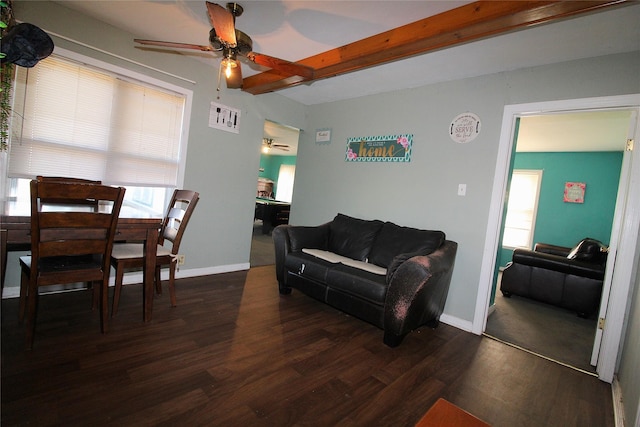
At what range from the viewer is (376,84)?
3316 millimetres

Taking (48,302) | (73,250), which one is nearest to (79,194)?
(73,250)

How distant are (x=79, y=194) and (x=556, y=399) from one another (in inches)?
124

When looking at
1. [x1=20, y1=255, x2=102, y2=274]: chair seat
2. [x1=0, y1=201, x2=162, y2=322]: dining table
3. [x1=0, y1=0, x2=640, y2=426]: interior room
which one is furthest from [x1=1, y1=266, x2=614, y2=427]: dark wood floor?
[x1=20, y1=255, x2=102, y2=274]: chair seat

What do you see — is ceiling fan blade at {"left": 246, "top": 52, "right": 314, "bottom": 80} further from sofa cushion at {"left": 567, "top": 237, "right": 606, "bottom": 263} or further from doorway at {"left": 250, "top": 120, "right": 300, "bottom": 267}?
sofa cushion at {"left": 567, "top": 237, "right": 606, "bottom": 263}

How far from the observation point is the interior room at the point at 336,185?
5.37 ft

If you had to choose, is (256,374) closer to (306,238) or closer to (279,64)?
(306,238)

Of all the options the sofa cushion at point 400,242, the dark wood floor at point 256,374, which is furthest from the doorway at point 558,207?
the sofa cushion at point 400,242

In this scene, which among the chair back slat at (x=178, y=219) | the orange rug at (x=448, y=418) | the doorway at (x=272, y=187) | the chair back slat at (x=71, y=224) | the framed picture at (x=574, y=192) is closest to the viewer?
the orange rug at (x=448, y=418)

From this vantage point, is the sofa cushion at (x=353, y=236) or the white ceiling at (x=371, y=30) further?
the sofa cushion at (x=353, y=236)

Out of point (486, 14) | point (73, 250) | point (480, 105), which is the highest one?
point (486, 14)

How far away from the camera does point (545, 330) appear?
2945 mm

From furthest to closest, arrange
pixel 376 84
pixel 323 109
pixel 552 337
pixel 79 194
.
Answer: pixel 323 109 < pixel 376 84 < pixel 552 337 < pixel 79 194

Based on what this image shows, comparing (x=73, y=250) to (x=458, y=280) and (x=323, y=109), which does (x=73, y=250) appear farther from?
(x=323, y=109)

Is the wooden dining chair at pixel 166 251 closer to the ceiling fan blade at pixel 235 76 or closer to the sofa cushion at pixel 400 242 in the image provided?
the ceiling fan blade at pixel 235 76
